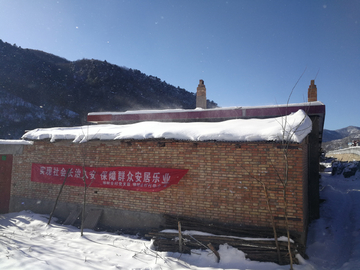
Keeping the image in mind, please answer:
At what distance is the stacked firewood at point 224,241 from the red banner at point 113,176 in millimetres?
1309

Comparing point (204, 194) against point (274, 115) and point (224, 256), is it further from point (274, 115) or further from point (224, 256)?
point (274, 115)

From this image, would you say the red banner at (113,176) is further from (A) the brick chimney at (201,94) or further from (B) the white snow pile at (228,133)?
(A) the brick chimney at (201,94)

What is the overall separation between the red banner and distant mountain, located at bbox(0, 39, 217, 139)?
31984mm

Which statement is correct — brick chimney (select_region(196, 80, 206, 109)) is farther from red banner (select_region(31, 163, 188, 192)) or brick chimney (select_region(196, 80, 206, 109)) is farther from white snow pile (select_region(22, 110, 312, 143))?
red banner (select_region(31, 163, 188, 192))

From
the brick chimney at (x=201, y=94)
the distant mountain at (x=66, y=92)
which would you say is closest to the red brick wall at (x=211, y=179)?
the brick chimney at (x=201, y=94)

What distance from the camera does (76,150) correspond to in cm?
842

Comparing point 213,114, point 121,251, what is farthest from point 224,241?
point 213,114

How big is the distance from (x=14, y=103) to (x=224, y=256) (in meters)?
46.4

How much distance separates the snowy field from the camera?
4.87 metres

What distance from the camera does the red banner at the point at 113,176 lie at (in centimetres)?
664

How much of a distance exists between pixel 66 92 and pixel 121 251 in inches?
2176

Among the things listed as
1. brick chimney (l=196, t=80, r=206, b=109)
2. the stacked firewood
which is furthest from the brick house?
brick chimney (l=196, t=80, r=206, b=109)

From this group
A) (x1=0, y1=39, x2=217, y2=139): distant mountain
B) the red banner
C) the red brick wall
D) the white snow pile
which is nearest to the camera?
the white snow pile

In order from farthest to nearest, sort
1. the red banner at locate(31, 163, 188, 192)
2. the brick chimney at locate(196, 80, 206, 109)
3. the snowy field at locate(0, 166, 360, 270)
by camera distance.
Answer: the brick chimney at locate(196, 80, 206, 109)
the red banner at locate(31, 163, 188, 192)
the snowy field at locate(0, 166, 360, 270)
